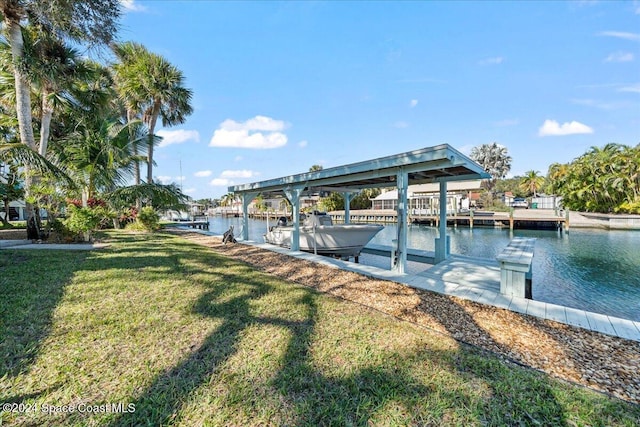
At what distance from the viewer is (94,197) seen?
36.0ft

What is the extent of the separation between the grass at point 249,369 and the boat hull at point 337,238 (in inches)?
228

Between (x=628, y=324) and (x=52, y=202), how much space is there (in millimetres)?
15065

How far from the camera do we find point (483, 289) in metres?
5.34

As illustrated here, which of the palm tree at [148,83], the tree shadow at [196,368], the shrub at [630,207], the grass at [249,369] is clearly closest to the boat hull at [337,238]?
the grass at [249,369]

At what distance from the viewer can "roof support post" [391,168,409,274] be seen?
6.52 metres

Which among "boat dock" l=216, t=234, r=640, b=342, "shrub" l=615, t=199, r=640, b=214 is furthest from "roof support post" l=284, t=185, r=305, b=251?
"shrub" l=615, t=199, r=640, b=214

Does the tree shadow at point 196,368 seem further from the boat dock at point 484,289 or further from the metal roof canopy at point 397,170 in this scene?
the metal roof canopy at point 397,170

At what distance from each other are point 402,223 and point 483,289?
2208mm

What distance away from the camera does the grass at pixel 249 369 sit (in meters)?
2.13

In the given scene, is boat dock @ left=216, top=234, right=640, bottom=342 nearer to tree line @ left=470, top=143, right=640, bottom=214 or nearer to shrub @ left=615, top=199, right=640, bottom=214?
tree line @ left=470, top=143, right=640, bottom=214

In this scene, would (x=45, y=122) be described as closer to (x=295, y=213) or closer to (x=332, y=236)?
(x=295, y=213)

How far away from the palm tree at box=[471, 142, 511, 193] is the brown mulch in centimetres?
5681

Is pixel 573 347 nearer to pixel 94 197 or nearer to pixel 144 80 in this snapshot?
pixel 94 197

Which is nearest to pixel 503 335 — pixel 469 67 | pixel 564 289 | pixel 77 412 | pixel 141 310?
pixel 77 412
